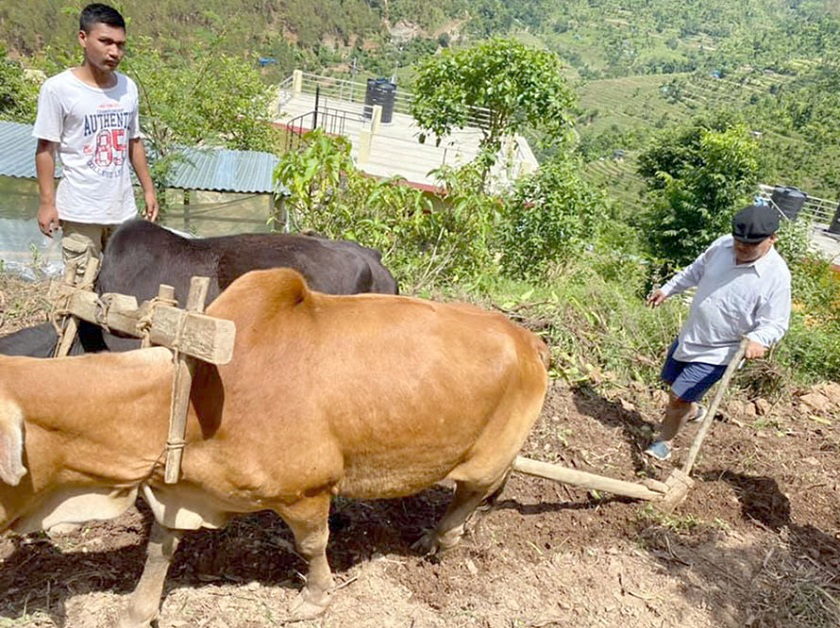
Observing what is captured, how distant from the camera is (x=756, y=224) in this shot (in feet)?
11.3

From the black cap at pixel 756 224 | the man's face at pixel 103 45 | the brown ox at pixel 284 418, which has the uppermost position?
the man's face at pixel 103 45

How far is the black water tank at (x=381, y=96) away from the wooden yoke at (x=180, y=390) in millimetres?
22749

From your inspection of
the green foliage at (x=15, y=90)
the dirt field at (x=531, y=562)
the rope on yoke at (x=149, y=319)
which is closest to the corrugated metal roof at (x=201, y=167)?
the dirt field at (x=531, y=562)

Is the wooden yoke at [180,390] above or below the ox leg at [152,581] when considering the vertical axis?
above

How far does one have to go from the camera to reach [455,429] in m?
2.57

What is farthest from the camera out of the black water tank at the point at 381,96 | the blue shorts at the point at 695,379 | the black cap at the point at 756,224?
the black water tank at the point at 381,96

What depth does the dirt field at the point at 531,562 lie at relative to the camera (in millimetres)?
2770

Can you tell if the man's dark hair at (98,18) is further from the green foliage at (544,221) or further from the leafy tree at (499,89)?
the leafy tree at (499,89)

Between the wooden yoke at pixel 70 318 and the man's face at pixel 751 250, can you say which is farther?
the man's face at pixel 751 250

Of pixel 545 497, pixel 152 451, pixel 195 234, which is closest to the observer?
pixel 152 451

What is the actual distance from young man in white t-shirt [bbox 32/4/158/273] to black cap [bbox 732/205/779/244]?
326cm

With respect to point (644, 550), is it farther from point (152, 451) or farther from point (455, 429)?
point (152, 451)

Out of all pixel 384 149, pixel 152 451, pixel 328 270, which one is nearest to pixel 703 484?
pixel 328 270

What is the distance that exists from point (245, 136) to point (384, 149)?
5.43m
